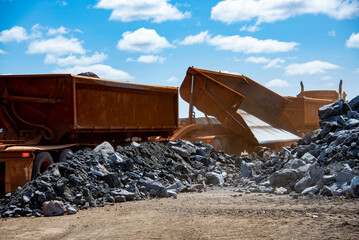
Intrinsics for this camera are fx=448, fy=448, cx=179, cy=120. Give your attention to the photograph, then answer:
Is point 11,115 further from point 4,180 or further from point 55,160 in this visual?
point 4,180

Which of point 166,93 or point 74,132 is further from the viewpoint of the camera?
point 166,93

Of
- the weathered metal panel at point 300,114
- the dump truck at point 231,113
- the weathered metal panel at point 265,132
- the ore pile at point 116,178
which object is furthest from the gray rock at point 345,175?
the weathered metal panel at point 300,114

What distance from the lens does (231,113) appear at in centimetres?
1415

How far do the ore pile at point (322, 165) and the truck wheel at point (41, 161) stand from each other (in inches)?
149

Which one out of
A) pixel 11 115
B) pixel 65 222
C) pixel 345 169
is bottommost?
pixel 65 222

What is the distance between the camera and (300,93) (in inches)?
862

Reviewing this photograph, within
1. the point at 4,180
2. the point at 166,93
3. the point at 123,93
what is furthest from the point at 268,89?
the point at 4,180

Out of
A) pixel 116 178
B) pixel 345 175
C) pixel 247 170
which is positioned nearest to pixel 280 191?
pixel 345 175

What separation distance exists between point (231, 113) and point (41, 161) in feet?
23.4

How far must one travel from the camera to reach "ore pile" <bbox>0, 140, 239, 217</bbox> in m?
6.55

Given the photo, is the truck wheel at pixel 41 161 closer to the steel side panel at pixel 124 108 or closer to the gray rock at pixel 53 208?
the steel side panel at pixel 124 108

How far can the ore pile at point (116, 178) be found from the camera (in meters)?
6.55

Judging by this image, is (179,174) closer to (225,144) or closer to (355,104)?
(355,104)

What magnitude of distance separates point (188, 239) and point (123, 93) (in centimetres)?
707
